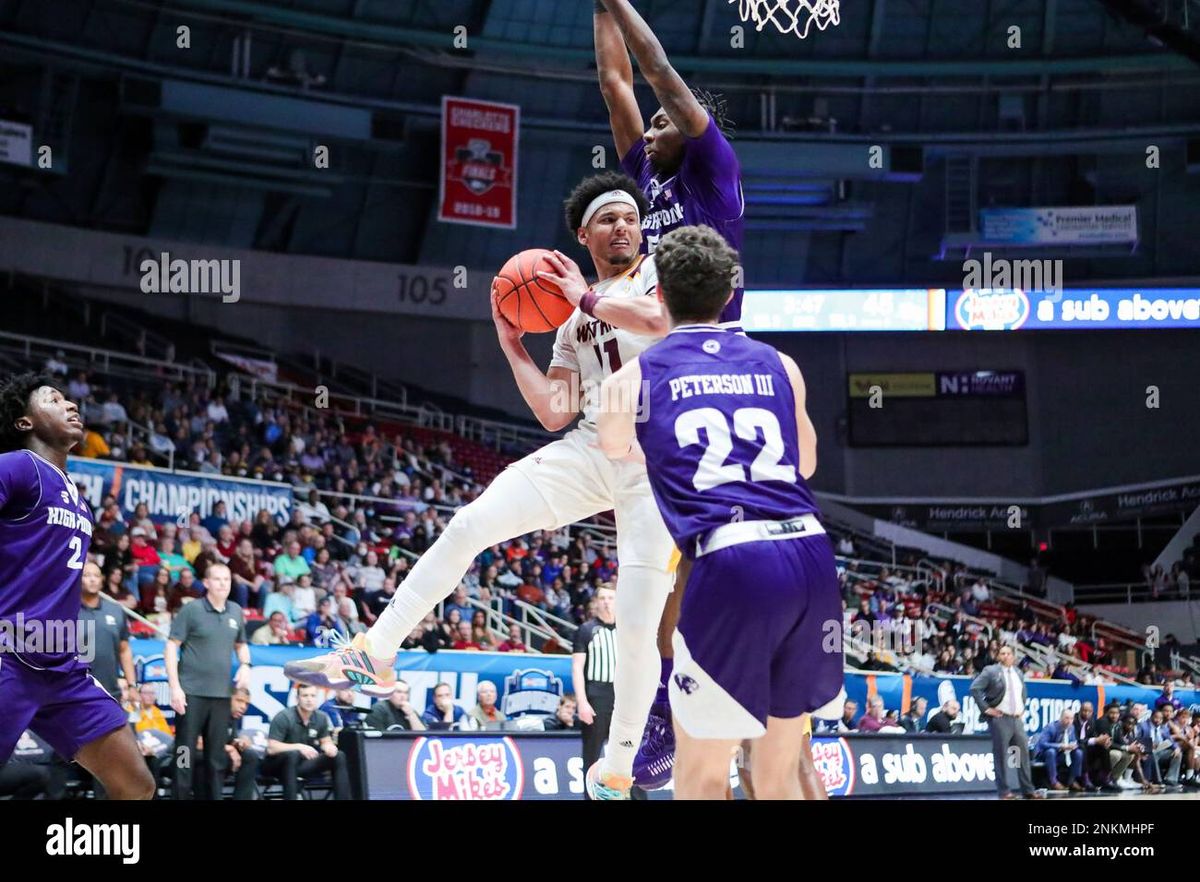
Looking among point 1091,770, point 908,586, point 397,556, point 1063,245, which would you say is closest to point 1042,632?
point 908,586

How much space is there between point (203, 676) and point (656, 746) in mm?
4837

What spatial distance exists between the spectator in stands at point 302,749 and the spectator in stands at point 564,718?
241 cm

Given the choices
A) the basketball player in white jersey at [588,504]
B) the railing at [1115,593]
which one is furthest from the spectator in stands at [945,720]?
the railing at [1115,593]

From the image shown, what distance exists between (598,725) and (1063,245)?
22574mm

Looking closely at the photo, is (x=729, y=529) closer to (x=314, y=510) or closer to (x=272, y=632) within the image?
(x=272, y=632)

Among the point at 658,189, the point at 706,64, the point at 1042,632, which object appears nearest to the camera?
the point at 658,189

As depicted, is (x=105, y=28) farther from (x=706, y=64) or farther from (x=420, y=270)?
(x=706, y=64)

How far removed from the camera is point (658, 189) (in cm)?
546

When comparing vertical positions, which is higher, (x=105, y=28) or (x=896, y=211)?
(x=105, y=28)

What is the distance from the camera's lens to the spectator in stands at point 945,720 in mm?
15086

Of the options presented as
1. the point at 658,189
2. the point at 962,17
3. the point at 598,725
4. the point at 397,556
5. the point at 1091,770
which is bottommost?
the point at 1091,770

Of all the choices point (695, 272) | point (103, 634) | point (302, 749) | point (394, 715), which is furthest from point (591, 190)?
point (394, 715)

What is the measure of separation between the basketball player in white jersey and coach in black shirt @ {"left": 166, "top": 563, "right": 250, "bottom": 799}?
4.18 meters

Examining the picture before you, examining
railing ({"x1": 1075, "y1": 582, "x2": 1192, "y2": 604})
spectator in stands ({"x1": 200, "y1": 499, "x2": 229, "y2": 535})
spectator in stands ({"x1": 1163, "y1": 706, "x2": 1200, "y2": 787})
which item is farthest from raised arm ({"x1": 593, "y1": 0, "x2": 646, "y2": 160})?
railing ({"x1": 1075, "y1": 582, "x2": 1192, "y2": 604})
